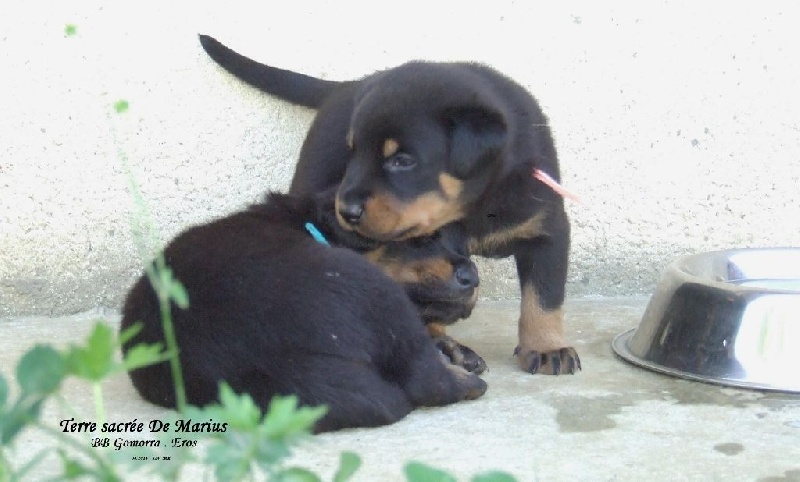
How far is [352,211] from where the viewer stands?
2.71m

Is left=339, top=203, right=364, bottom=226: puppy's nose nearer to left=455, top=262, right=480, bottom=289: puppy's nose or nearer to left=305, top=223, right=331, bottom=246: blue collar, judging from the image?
left=305, top=223, right=331, bottom=246: blue collar

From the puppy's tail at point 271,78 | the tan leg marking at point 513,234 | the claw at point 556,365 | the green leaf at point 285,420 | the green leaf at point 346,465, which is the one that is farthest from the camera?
the puppy's tail at point 271,78

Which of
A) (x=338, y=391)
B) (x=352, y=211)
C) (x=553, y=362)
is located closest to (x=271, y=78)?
(x=352, y=211)

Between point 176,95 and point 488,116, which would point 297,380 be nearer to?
point 488,116

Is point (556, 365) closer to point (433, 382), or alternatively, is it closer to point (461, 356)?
point (461, 356)

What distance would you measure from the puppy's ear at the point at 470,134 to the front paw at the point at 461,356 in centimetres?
51

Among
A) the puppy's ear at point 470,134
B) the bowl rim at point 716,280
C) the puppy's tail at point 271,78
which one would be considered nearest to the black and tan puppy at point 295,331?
the puppy's ear at point 470,134

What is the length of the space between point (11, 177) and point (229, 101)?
77 centimetres

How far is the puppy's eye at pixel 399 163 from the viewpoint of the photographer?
111 inches

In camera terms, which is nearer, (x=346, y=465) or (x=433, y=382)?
(x=346, y=465)

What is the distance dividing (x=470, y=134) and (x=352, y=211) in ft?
1.28

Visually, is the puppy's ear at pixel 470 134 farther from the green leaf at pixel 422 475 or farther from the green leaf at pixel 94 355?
the green leaf at pixel 94 355

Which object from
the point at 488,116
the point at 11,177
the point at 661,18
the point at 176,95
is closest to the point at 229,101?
the point at 176,95

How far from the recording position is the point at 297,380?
7.66 feet
